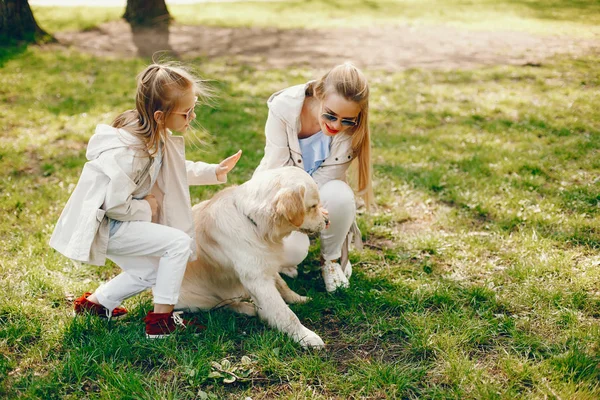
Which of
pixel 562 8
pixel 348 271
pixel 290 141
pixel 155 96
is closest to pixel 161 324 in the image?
pixel 155 96

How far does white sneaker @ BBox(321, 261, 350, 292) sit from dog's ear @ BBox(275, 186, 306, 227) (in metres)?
1.01

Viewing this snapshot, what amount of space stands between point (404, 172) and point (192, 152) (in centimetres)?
302

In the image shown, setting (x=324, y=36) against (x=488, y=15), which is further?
(x=488, y=15)

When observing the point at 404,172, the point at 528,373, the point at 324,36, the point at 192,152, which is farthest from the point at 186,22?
the point at 528,373

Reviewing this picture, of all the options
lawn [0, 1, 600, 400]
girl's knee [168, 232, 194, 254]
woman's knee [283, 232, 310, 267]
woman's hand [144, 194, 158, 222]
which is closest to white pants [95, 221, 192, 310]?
girl's knee [168, 232, 194, 254]

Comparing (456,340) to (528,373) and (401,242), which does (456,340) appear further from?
(401,242)

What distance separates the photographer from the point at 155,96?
350cm

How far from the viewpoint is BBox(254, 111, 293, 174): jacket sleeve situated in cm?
443

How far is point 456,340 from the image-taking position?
359 centimetres

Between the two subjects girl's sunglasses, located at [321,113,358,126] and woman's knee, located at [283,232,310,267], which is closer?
girl's sunglasses, located at [321,113,358,126]

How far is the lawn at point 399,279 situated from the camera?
10.8 feet

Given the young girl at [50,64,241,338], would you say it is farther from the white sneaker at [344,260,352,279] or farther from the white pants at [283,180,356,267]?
the white sneaker at [344,260,352,279]

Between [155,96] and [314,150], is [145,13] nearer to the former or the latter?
[314,150]

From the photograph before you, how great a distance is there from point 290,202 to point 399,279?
1.52 meters
